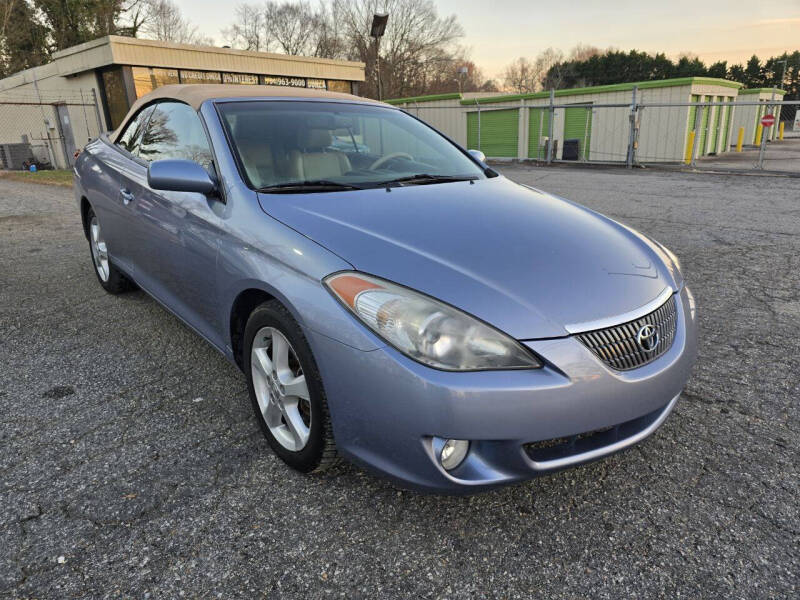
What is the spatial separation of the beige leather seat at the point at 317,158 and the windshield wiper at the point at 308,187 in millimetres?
61

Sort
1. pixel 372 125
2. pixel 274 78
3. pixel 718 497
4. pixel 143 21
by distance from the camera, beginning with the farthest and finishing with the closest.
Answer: pixel 143 21 → pixel 274 78 → pixel 372 125 → pixel 718 497

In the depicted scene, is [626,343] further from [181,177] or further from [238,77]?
[238,77]

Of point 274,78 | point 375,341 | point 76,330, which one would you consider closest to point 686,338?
point 375,341

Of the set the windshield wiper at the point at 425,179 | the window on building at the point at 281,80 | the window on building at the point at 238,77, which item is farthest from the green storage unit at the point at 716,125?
the windshield wiper at the point at 425,179

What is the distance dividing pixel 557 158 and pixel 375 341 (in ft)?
63.8

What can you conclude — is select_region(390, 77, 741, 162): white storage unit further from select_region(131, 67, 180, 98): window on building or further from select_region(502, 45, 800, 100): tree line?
select_region(502, 45, 800, 100): tree line

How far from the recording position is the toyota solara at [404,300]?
170 centimetres

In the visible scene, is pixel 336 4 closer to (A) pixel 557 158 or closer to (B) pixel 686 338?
(A) pixel 557 158

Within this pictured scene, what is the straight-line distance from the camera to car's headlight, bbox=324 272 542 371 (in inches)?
66.6

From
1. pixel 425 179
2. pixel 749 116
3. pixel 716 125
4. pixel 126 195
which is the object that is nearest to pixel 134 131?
pixel 126 195

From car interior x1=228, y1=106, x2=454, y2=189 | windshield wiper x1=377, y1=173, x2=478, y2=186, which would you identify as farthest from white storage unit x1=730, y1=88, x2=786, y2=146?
car interior x1=228, y1=106, x2=454, y2=189

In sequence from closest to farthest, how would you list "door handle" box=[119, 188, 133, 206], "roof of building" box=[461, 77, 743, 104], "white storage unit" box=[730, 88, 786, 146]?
"door handle" box=[119, 188, 133, 206], "roof of building" box=[461, 77, 743, 104], "white storage unit" box=[730, 88, 786, 146]

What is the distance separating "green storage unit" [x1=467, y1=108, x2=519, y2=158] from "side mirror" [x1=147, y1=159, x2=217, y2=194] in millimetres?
20118

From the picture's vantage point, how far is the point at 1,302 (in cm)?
446
